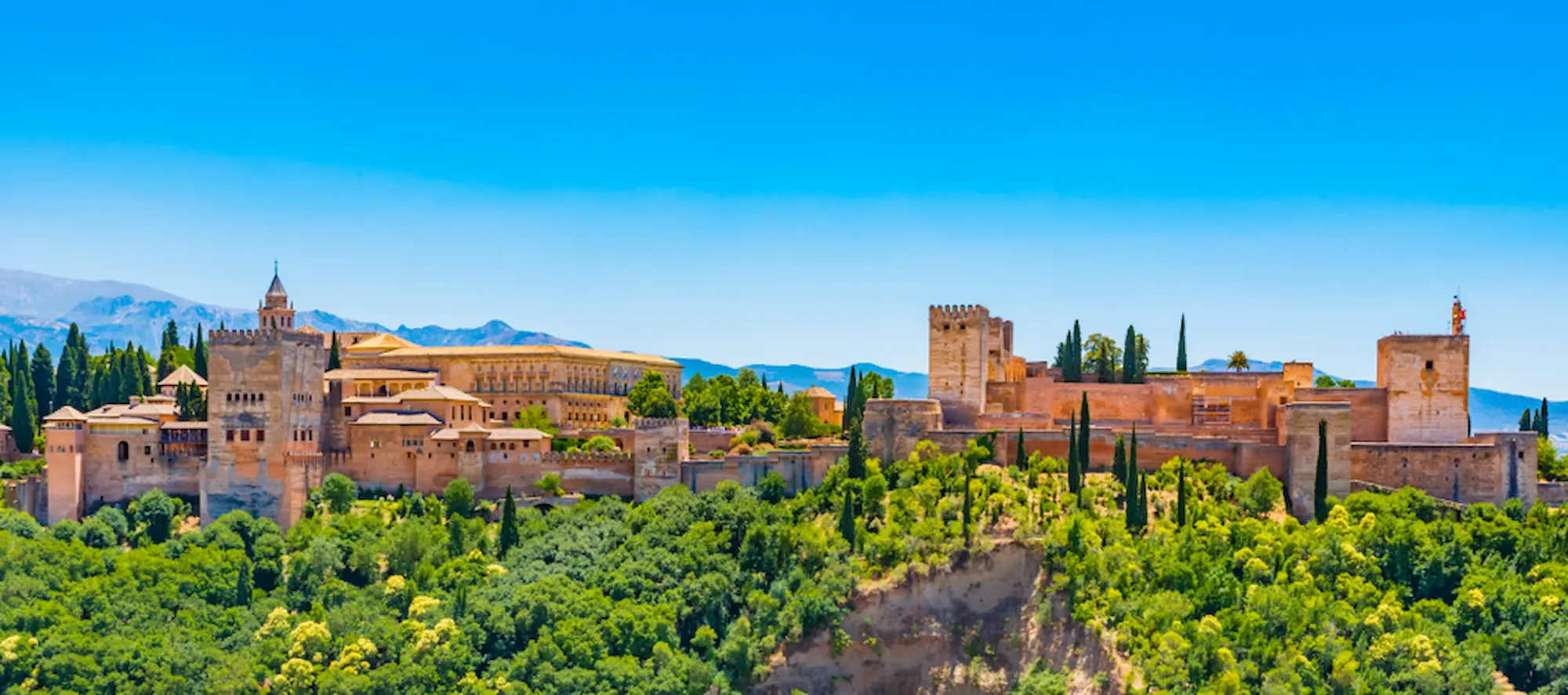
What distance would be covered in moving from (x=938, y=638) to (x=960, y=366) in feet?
41.1

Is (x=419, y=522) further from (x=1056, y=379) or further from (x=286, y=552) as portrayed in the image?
(x=1056, y=379)

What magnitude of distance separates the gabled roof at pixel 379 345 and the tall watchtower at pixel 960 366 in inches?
1140

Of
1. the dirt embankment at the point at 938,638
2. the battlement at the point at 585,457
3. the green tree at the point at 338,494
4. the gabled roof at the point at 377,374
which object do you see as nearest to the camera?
the dirt embankment at the point at 938,638

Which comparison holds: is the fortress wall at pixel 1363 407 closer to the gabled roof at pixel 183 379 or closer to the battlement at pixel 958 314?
the battlement at pixel 958 314

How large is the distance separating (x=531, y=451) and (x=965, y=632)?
18.7 metres

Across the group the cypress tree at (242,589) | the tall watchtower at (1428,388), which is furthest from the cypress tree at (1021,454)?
the cypress tree at (242,589)

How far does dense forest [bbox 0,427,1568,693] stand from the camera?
1884 inches

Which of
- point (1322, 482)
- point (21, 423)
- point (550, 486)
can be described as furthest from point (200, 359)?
point (1322, 482)

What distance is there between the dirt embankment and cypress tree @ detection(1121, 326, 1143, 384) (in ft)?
48.6

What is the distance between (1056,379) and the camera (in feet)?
218

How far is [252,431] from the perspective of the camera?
60.0m

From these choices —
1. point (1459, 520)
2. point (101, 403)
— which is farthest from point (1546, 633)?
point (101, 403)

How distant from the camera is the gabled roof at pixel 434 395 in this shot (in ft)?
213

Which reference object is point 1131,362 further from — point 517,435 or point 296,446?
point 296,446
